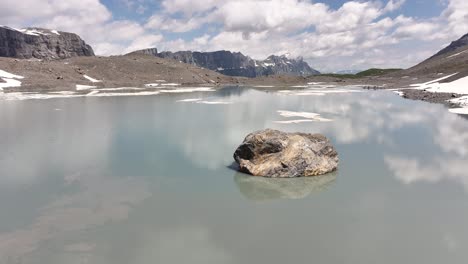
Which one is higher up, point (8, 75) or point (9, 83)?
point (8, 75)

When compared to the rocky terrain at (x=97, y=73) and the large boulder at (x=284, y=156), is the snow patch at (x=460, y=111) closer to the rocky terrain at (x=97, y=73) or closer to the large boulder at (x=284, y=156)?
the large boulder at (x=284, y=156)

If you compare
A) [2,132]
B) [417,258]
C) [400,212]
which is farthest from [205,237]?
[2,132]

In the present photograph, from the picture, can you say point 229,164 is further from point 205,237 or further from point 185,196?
point 205,237

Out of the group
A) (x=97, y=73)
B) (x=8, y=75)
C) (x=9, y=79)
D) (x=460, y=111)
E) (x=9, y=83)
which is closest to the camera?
(x=460, y=111)

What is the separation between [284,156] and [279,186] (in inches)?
89.8

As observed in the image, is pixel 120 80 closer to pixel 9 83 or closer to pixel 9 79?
pixel 9 79

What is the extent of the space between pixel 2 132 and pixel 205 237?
25200 mm

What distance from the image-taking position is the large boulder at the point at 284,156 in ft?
60.5

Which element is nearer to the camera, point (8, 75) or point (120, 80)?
→ point (8, 75)

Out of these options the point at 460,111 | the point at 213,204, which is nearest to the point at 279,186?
the point at 213,204

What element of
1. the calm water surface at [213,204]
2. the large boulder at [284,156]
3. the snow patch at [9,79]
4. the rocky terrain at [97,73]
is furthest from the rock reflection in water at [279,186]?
the rocky terrain at [97,73]

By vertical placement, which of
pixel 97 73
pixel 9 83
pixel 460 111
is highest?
pixel 97 73

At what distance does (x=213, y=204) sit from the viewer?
14.5 meters

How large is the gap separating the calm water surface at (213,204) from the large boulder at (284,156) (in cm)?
77
